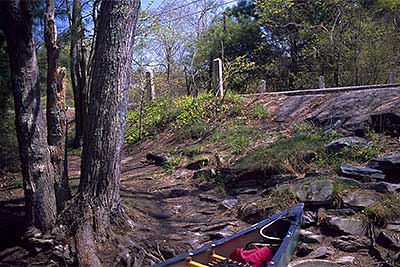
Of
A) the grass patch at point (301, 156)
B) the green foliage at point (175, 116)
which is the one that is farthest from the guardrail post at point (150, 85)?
the grass patch at point (301, 156)

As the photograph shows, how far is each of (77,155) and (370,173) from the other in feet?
31.9

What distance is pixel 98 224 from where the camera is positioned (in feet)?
16.3

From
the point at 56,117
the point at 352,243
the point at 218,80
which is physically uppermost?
the point at 218,80

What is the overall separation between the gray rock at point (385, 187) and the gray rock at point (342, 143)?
48.2 inches

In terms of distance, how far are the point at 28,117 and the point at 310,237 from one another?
10.9 ft

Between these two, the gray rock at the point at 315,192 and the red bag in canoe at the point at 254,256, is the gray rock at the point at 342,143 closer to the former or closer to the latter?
the gray rock at the point at 315,192

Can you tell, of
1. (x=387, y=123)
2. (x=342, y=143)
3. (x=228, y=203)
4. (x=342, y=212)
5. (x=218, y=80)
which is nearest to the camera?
(x=342, y=212)

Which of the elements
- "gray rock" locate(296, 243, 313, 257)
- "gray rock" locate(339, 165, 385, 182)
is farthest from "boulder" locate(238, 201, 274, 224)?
"gray rock" locate(339, 165, 385, 182)

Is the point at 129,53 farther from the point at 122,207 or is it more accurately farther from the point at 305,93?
the point at 305,93

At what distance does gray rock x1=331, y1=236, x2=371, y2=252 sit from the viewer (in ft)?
15.5

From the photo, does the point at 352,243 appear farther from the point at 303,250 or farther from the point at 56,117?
the point at 56,117

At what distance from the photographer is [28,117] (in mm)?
4938

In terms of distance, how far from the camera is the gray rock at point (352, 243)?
15.5ft

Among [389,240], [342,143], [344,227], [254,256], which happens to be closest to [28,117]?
[254,256]
